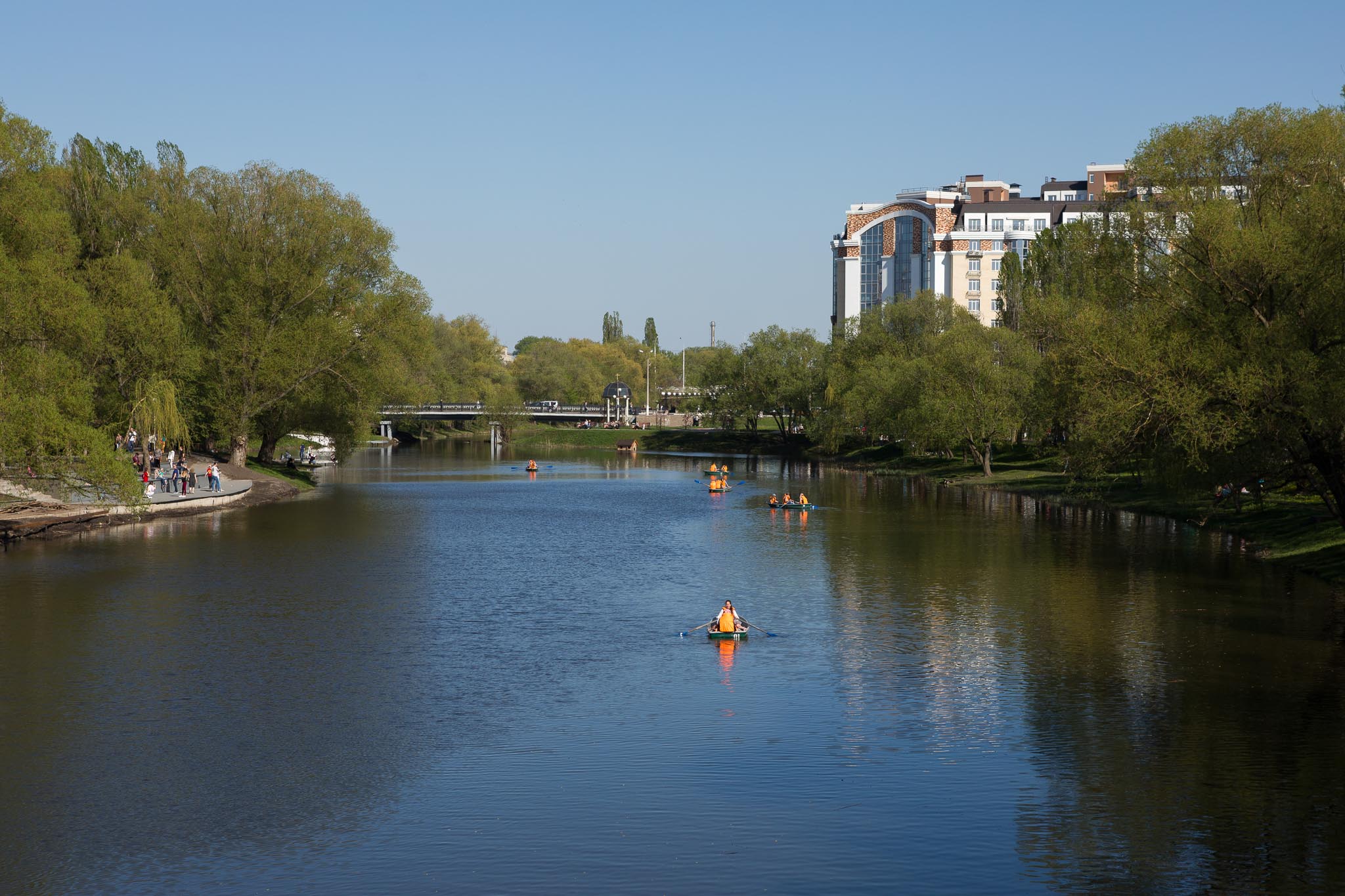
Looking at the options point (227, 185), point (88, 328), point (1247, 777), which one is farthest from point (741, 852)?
point (227, 185)

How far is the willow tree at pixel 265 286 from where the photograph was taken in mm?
76312

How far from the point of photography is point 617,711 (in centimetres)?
2534

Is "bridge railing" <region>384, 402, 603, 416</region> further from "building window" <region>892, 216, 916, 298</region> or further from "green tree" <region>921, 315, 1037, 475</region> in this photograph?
"green tree" <region>921, 315, 1037, 475</region>

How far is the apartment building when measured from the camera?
16975cm

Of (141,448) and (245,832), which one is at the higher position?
(141,448)

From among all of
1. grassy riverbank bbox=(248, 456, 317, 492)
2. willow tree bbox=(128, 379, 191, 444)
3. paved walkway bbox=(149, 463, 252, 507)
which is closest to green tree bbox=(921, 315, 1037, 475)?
grassy riverbank bbox=(248, 456, 317, 492)

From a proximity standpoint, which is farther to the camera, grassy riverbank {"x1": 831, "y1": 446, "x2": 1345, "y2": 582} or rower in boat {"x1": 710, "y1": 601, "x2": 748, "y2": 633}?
grassy riverbank {"x1": 831, "y1": 446, "x2": 1345, "y2": 582}

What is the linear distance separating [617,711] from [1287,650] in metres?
17.5

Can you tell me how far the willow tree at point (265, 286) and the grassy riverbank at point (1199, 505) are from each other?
44182 millimetres

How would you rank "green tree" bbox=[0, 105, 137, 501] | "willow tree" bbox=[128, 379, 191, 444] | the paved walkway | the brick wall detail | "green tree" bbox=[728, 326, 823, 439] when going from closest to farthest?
"green tree" bbox=[0, 105, 137, 501]
"willow tree" bbox=[128, 379, 191, 444]
the paved walkway
"green tree" bbox=[728, 326, 823, 439]
the brick wall detail

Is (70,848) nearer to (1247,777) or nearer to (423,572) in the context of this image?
(1247,777)

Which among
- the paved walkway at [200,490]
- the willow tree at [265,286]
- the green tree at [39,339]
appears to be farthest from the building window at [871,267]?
the green tree at [39,339]

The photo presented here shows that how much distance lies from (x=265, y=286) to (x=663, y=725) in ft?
200

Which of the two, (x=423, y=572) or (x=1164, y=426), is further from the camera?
(x=423, y=572)
